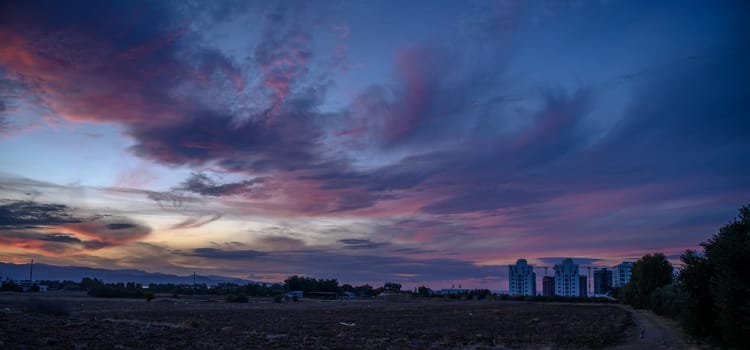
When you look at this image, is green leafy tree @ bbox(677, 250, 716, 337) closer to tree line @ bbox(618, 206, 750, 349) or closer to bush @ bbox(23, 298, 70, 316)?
tree line @ bbox(618, 206, 750, 349)

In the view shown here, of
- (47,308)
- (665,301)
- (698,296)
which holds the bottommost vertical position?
(665,301)

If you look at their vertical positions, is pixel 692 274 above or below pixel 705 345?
above

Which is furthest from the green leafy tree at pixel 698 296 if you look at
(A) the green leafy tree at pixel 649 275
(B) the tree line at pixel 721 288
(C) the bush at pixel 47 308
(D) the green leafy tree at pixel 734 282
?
(A) the green leafy tree at pixel 649 275

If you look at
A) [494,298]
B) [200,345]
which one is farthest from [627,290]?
[200,345]

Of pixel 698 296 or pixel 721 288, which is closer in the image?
pixel 721 288

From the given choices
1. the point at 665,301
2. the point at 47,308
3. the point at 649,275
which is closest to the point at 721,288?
the point at 47,308

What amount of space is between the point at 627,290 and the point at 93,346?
127 metres

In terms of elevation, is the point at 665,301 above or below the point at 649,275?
below

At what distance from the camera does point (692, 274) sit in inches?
1251

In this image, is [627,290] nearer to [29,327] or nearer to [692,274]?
[692,274]

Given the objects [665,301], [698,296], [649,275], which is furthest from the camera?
[649,275]

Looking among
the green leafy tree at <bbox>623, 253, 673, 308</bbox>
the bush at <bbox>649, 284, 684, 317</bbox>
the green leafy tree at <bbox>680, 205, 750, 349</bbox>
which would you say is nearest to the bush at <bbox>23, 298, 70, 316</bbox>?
the green leafy tree at <bbox>680, 205, 750, 349</bbox>

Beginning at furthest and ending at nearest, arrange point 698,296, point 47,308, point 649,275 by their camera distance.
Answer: point 649,275
point 47,308
point 698,296

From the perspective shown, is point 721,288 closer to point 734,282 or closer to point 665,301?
point 734,282
